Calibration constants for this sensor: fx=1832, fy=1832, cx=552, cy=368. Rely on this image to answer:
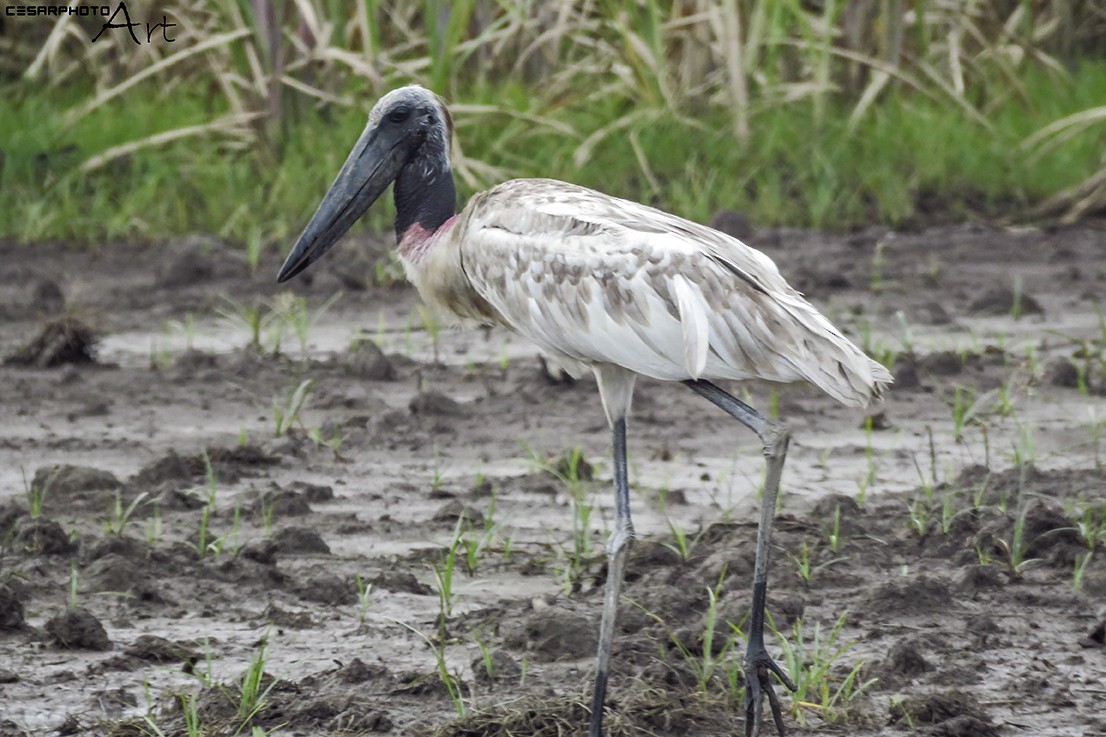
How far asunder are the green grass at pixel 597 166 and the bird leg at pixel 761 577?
15.9 ft

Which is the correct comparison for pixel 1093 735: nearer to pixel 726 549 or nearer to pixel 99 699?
pixel 726 549

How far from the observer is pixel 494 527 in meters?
5.07

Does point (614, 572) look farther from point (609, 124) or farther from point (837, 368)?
point (609, 124)

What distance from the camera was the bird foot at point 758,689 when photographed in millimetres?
3701

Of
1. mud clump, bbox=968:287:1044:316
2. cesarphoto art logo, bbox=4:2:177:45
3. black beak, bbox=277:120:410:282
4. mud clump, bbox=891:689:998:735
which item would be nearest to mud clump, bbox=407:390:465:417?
black beak, bbox=277:120:410:282

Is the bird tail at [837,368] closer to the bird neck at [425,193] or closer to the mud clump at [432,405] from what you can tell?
the bird neck at [425,193]

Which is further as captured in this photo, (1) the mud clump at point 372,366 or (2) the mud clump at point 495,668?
(1) the mud clump at point 372,366

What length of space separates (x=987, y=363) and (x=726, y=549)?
2515mm

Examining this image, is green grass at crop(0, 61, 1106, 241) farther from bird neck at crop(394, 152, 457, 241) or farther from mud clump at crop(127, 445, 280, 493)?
bird neck at crop(394, 152, 457, 241)

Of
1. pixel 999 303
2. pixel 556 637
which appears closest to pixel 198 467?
pixel 556 637

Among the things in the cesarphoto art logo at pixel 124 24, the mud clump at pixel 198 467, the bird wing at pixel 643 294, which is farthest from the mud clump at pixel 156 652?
the cesarphoto art logo at pixel 124 24

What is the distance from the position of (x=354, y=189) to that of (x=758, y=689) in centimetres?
175

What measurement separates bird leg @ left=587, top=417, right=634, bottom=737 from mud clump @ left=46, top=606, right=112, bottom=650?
1.15 meters

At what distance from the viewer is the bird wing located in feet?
12.4
